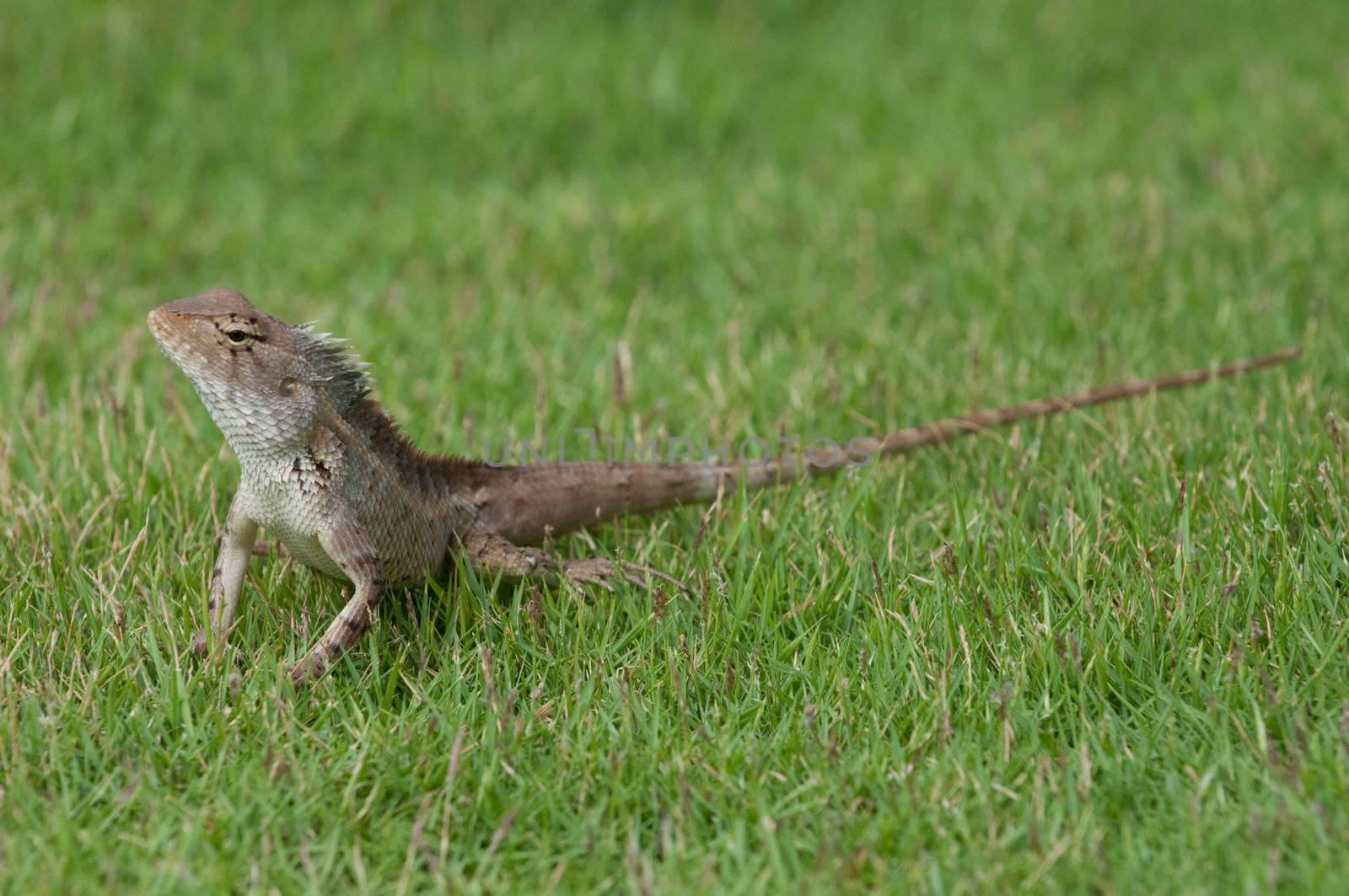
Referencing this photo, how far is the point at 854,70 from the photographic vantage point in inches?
371

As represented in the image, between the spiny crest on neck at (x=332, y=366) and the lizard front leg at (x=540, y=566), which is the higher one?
the spiny crest on neck at (x=332, y=366)

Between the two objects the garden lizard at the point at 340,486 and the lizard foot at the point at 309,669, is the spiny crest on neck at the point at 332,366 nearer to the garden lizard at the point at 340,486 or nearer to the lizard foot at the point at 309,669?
the garden lizard at the point at 340,486

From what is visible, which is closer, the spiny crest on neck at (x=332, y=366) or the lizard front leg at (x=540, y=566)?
the spiny crest on neck at (x=332, y=366)

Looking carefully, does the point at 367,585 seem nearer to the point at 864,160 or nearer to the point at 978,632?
the point at 978,632

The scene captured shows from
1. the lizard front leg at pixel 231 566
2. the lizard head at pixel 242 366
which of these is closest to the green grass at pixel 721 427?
the lizard front leg at pixel 231 566

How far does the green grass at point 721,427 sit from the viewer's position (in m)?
3.24

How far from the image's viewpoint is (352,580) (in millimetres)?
3906

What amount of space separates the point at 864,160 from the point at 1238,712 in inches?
212

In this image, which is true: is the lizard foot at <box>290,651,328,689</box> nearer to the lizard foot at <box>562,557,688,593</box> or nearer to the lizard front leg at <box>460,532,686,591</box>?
the lizard front leg at <box>460,532,686,591</box>

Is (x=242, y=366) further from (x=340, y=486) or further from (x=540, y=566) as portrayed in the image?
(x=540, y=566)

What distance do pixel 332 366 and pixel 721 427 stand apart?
69.4 inches

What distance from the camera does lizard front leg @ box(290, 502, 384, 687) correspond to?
3723 mm

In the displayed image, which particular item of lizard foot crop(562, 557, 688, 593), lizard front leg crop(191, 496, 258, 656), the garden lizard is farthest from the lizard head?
lizard foot crop(562, 557, 688, 593)

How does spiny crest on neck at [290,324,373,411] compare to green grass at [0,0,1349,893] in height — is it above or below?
above
